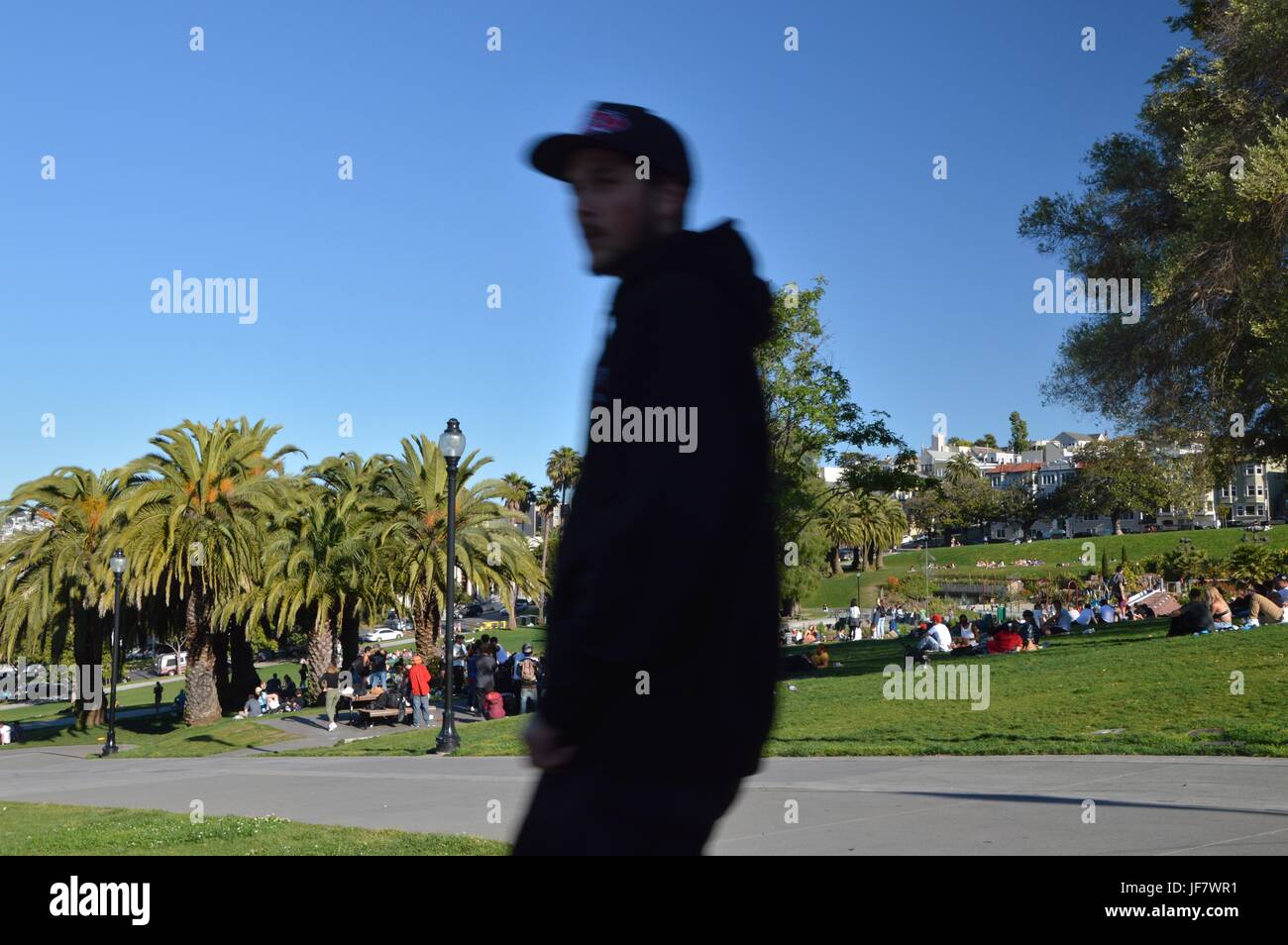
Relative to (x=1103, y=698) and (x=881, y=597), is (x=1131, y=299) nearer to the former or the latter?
(x=1103, y=698)

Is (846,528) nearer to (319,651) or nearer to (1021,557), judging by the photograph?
(1021,557)

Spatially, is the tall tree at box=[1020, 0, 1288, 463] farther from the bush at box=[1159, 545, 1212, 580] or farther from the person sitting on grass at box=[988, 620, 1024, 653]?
the bush at box=[1159, 545, 1212, 580]

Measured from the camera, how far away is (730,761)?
189 centimetres

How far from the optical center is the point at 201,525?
2938 centimetres

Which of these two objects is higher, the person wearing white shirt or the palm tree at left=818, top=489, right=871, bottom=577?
the palm tree at left=818, top=489, right=871, bottom=577

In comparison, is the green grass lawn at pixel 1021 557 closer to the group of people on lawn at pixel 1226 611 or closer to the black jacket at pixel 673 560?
the group of people on lawn at pixel 1226 611

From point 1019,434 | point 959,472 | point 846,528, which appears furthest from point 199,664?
point 1019,434

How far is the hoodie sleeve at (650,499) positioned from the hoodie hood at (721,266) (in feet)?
0.11

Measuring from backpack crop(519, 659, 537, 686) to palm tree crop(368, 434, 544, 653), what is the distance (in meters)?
8.36

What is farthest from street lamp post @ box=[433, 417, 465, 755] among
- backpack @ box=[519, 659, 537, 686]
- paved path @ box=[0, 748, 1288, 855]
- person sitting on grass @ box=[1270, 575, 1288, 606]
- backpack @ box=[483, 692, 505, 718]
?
person sitting on grass @ box=[1270, 575, 1288, 606]

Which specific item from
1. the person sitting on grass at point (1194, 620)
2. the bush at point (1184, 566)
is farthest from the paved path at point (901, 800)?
the bush at point (1184, 566)

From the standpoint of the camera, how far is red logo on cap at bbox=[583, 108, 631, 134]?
2.11 metres

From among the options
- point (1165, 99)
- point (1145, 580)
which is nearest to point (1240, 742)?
point (1165, 99)

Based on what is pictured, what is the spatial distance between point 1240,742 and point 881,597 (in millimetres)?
57860
